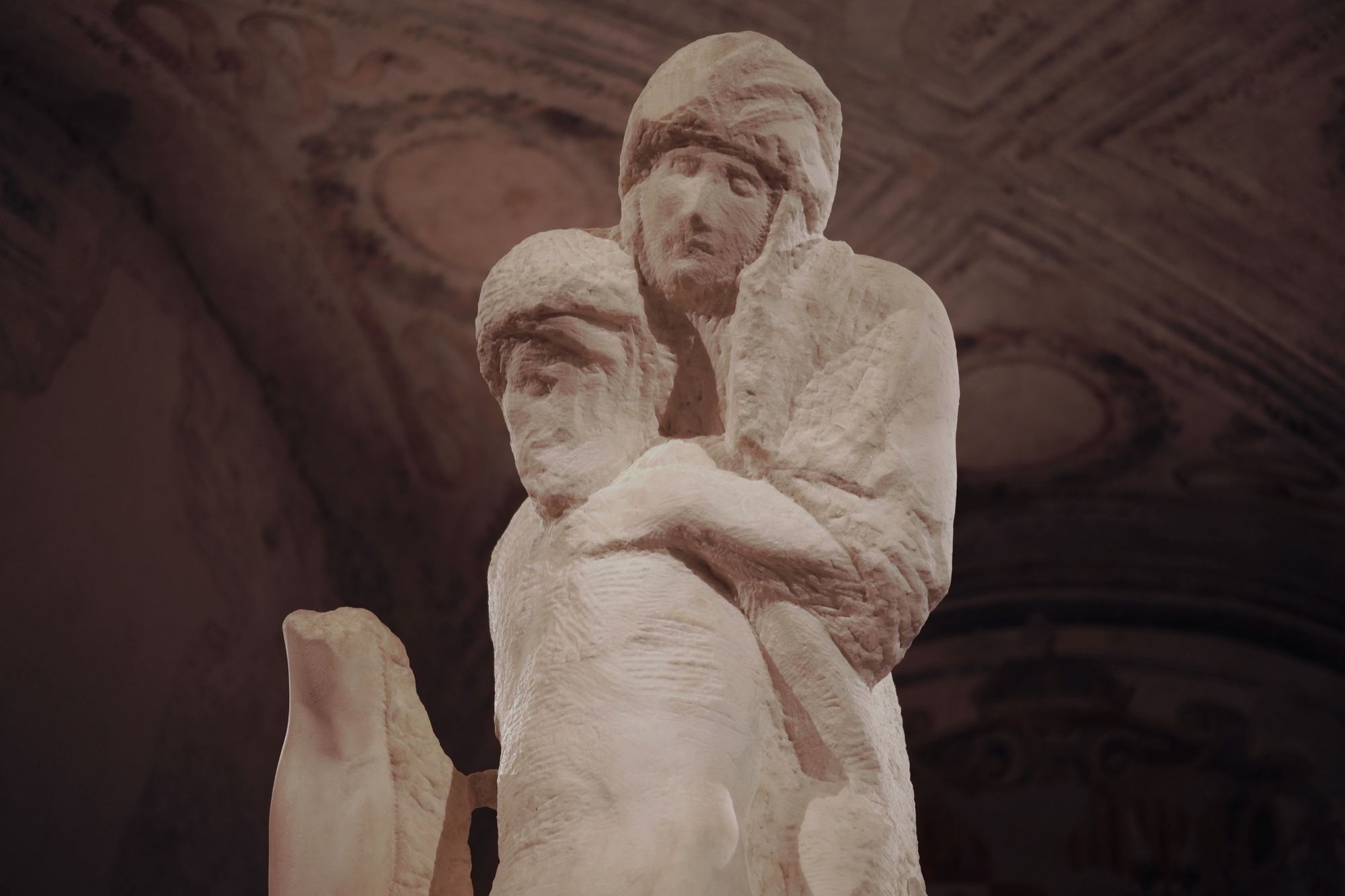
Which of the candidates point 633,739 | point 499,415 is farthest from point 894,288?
point 499,415

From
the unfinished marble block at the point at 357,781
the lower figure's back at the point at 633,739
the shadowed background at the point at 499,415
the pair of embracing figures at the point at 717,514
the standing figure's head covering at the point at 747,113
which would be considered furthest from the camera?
the shadowed background at the point at 499,415

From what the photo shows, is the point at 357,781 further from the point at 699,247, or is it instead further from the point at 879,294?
the point at 879,294

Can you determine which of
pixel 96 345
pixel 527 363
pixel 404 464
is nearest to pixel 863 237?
pixel 404 464

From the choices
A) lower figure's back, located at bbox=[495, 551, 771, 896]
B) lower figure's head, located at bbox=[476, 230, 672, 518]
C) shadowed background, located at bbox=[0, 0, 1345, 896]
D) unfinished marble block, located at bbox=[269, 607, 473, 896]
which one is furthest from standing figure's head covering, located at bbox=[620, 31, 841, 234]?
shadowed background, located at bbox=[0, 0, 1345, 896]

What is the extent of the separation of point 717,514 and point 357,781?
0.84 m

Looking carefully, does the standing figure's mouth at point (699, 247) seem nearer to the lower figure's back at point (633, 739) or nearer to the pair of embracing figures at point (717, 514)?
the pair of embracing figures at point (717, 514)

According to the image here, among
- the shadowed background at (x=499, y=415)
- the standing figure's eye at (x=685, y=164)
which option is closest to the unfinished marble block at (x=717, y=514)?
the standing figure's eye at (x=685, y=164)

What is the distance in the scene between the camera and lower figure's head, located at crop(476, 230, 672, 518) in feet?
9.39

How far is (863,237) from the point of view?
19.6 feet

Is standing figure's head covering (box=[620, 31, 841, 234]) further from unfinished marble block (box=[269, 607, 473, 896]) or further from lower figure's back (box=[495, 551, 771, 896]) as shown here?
unfinished marble block (box=[269, 607, 473, 896])

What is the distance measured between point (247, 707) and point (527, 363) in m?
3.01

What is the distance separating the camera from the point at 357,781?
9.38 feet

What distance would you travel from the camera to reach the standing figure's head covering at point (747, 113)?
9.53 feet

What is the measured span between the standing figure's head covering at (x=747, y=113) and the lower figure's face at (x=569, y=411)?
375 mm
